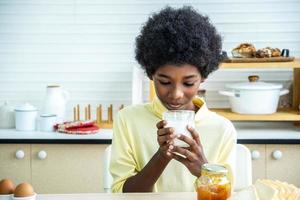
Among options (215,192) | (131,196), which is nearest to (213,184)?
(215,192)

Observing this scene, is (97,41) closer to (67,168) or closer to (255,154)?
(67,168)

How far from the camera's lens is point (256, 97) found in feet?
8.18

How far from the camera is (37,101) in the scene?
9.75 feet

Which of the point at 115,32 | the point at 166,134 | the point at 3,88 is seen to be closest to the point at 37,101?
the point at 3,88

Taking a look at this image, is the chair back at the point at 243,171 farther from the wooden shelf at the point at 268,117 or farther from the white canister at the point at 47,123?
the white canister at the point at 47,123

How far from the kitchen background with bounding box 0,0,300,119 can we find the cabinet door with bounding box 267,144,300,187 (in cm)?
52

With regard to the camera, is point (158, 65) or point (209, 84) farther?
point (209, 84)

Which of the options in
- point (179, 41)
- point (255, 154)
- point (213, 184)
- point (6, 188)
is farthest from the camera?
point (255, 154)

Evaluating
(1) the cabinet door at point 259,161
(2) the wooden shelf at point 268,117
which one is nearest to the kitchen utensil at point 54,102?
(2) the wooden shelf at point 268,117

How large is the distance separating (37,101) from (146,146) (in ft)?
5.02

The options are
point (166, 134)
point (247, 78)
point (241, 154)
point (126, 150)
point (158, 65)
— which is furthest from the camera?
point (247, 78)

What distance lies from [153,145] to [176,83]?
0.95ft

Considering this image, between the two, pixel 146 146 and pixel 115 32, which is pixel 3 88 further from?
pixel 146 146

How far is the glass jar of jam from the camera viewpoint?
114 centimetres
